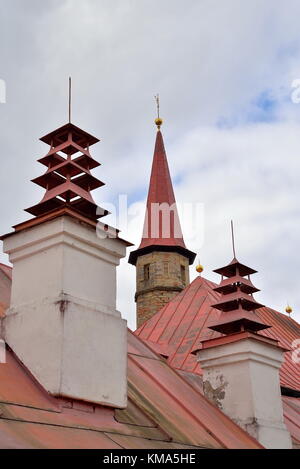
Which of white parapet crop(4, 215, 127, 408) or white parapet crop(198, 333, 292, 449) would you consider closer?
white parapet crop(4, 215, 127, 408)

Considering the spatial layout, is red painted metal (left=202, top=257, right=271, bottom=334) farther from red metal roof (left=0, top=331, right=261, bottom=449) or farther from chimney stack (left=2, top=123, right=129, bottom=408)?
chimney stack (left=2, top=123, right=129, bottom=408)

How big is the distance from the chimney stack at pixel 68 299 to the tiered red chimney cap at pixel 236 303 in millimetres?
3073

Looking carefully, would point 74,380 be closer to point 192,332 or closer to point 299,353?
point 192,332

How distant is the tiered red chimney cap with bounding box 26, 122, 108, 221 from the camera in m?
7.39

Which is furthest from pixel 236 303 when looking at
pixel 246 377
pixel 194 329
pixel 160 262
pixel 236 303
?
pixel 160 262

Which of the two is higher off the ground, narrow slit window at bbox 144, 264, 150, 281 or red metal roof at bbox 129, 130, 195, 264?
red metal roof at bbox 129, 130, 195, 264

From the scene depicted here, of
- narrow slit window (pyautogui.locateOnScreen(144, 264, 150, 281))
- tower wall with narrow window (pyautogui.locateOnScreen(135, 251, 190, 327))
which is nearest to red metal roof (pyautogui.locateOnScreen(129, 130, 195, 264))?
tower wall with narrow window (pyautogui.locateOnScreen(135, 251, 190, 327))

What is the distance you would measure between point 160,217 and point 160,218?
18 centimetres

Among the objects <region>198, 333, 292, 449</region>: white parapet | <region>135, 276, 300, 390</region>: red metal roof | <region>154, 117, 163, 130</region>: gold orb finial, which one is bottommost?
<region>198, 333, 292, 449</region>: white parapet

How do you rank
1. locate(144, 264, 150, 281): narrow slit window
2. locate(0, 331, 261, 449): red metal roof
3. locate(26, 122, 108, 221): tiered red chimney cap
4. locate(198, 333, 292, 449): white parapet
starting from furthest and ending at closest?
locate(144, 264, 150, 281): narrow slit window
locate(198, 333, 292, 449): white parapet
locate(26, 122, 108, 221): tiered red chimney cap
locate(0, 331, 261, 449): red metal roof

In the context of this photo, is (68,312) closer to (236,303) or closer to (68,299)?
(68,299)

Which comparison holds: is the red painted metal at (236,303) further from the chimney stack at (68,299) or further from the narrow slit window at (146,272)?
the narrow slit window at (146,272)

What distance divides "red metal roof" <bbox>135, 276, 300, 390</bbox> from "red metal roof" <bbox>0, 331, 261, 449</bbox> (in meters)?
4.90

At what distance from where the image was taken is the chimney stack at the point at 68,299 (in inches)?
245
